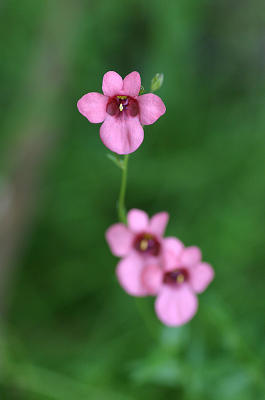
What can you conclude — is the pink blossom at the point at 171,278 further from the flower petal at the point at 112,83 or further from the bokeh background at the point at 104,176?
the bokeh background at the point at 104,176

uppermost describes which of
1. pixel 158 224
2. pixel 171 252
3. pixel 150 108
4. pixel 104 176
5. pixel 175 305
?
pixel 104 176

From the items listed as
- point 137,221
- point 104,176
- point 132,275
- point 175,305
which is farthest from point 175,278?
point 104,176

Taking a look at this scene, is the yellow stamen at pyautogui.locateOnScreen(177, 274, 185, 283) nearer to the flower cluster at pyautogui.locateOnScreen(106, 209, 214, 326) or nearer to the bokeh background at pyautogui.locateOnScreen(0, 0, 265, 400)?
the flower cluster at pyautogui.locateOnScreen(106, 209, 214, 326)

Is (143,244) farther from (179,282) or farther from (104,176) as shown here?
(104,176)

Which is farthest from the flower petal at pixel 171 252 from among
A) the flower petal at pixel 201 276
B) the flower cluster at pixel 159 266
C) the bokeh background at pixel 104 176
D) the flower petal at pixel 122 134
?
the bokeh background at pixel 104 176

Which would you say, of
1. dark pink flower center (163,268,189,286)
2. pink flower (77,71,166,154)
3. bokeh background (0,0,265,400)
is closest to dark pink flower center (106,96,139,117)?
pink flower (77,71,166,154)

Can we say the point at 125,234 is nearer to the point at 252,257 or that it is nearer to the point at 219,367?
the point at 219,367
